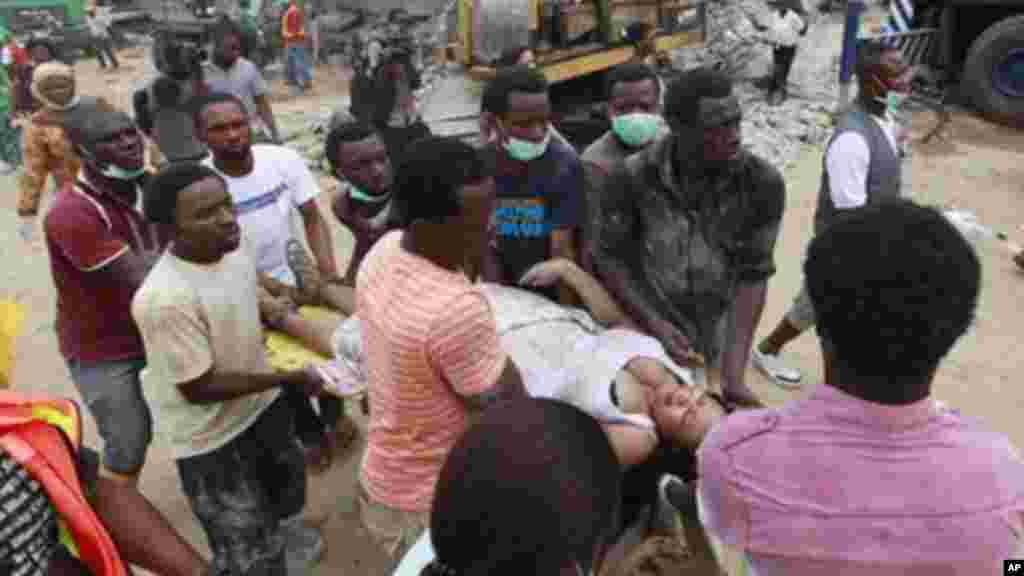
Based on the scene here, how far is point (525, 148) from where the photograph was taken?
2844 millimetres

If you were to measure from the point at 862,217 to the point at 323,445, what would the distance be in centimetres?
306

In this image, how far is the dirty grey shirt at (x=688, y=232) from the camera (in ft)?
7.89

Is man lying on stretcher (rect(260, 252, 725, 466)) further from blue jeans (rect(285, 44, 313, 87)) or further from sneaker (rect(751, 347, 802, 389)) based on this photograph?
blue jeans (rect(285, 44, 313, 87))

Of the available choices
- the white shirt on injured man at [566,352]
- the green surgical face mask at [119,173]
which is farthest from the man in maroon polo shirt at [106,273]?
the white shirt on injured man at [566,352]

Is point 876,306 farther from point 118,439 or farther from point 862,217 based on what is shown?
point 118,439

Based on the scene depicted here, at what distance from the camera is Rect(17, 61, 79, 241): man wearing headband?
4.97 m

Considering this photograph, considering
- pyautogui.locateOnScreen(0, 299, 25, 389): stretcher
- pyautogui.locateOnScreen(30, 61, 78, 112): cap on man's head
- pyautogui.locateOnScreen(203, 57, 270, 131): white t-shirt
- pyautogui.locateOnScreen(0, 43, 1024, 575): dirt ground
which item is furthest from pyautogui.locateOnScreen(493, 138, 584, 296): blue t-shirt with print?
pyautogui.locateOnScreen(203, 57, 270, 131): white t-shirt

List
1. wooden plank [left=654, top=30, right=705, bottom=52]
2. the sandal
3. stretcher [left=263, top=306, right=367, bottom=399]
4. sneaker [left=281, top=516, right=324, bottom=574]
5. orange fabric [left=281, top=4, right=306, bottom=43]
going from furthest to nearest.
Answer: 1. orange fabric [left=281, top=4, right=306, bottom=43]
2. wooden plank [left=654, top=30, right=705, bottom=52]
3. sneaker [left=281, top=516, right=324, bottom=574]
4. the sandal
5. stretcher [left=263, top=306, right=367, bottom=399]

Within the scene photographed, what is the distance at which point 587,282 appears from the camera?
2.46m

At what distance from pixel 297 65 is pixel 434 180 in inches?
550

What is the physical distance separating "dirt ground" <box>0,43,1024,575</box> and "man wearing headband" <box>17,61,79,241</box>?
97 centimetres

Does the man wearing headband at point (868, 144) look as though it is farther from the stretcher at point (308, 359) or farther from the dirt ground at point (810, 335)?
the stretcher at point (308, 359)

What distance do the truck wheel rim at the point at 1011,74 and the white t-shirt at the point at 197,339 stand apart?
899cm

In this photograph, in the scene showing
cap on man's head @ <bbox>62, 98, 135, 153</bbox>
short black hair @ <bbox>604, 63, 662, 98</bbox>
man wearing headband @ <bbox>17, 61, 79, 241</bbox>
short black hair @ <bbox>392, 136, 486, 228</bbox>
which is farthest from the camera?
man wearing headband @ <bbox>17, 61, 79, 241</bbox>
